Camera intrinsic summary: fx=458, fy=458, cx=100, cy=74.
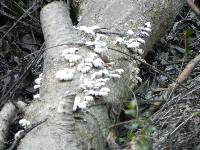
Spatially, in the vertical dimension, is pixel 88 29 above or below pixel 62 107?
above

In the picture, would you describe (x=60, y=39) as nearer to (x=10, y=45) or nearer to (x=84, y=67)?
Result: (x=84, y=67)

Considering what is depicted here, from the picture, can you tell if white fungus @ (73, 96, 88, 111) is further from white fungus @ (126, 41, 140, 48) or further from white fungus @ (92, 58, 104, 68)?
white fungus @ (126, 41, 140, 48)

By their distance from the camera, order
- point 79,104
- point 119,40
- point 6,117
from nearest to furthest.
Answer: point 79,104
point 6,117
point 119,40

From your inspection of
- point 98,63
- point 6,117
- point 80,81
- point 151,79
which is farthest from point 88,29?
point 6,117

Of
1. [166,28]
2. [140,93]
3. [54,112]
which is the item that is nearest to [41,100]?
[54,112]

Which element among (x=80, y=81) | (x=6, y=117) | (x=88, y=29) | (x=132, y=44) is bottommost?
(x=6, y=117)

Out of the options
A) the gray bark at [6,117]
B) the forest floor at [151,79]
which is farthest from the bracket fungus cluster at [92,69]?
the gray bark at [6,117]

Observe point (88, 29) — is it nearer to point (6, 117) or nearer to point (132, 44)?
point (132, 44)

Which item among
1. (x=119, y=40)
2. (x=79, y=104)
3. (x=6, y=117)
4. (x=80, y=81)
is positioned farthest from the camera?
(x=119, y=40)
